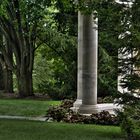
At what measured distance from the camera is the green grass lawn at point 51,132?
32.4ft

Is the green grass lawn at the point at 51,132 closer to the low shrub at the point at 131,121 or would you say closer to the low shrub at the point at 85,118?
the low shrub at the point at 131,121

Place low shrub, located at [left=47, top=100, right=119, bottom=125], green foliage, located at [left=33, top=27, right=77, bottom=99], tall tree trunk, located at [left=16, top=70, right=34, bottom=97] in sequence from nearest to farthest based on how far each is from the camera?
low shrub, located at [left=47, top=100, right=119, bottom=125] → green foliage, located at [left=33, top=27, right=77, bottom=99] → tall tree trunk, located at [left=16, top=70, right=34, bottom=97]

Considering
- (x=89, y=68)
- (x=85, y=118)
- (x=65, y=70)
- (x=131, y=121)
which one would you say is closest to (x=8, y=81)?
(x=65, y=70)

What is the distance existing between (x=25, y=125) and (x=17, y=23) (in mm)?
13780

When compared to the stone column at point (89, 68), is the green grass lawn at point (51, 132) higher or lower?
lower

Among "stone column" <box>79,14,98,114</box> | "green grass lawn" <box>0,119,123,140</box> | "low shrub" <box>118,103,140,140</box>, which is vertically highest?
"stone column" <box>79,14,98,114</box>

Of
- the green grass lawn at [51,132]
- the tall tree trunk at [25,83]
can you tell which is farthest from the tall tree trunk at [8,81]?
the green grass lawn at [51,132]

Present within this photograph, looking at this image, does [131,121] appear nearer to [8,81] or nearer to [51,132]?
[51,132]

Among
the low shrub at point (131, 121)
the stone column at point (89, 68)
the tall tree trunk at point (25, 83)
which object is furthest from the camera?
the tall tree trunk at point (25, 83)

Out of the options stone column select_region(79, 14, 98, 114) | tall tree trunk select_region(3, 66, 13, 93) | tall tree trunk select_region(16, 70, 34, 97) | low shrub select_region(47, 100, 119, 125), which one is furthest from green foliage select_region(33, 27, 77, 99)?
low shrub select_region(47, 100, 119, 125)

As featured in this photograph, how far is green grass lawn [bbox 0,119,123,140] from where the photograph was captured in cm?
988

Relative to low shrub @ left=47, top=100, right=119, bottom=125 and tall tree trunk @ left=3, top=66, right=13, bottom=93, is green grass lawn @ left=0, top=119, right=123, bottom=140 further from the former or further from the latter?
tall tree trunk @ left=3, top=66, right=13, bottom=93

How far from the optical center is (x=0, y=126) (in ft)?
39.1

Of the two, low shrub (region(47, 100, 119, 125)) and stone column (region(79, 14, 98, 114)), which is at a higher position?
stone column (region(79, 14, 98, 114))
